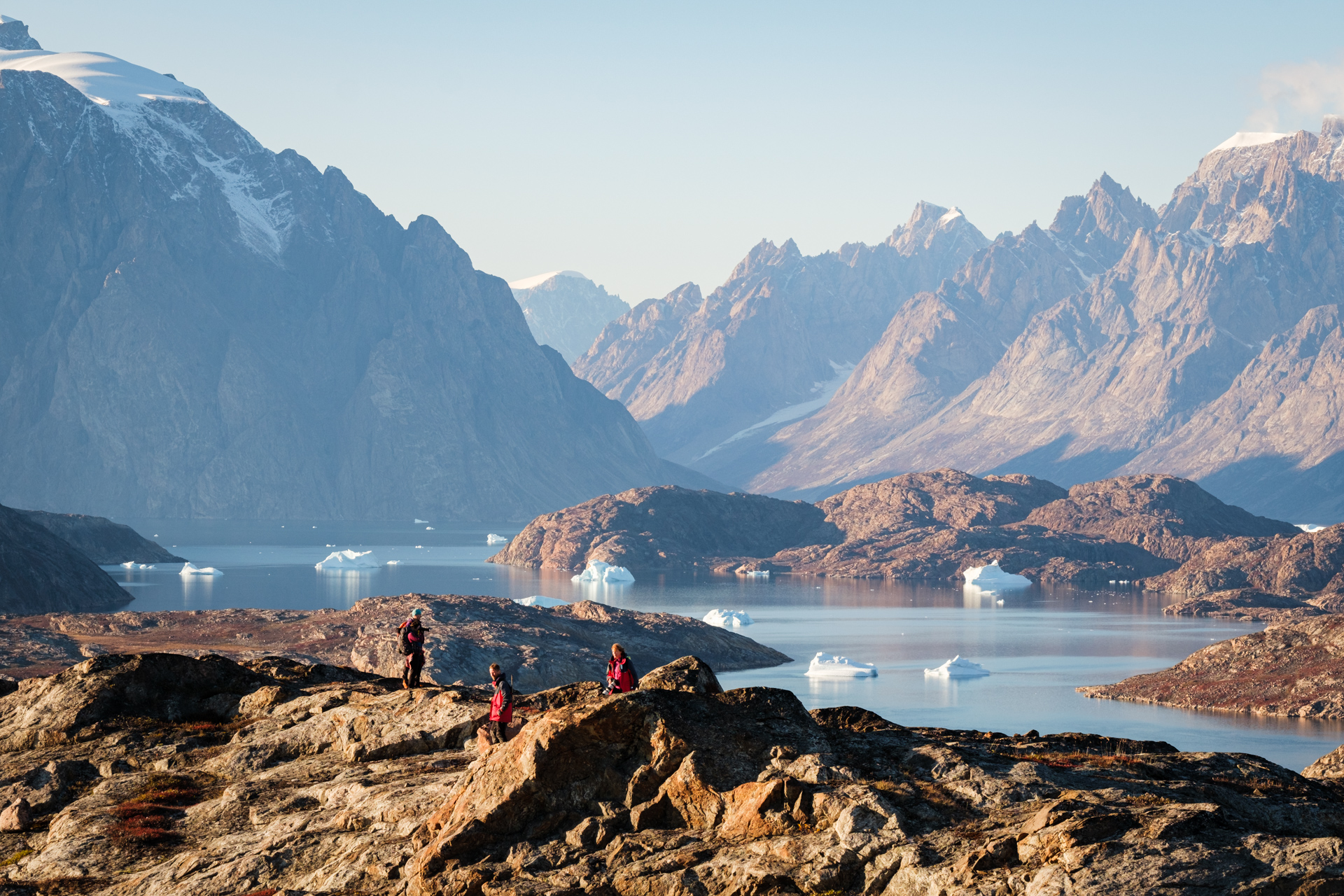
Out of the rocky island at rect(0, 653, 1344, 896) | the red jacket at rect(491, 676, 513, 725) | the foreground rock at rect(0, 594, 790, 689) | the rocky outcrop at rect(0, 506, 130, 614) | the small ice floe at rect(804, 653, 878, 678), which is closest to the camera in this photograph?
the rocky island at rect(0, 653, 1344, 896)

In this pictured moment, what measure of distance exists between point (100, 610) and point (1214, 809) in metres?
154

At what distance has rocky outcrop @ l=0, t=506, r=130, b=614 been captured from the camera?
151000mm

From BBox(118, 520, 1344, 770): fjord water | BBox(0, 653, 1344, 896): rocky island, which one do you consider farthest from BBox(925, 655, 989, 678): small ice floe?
BBox(0, 653, 1344, 896): rocky island

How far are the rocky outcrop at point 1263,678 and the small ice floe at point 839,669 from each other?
19.2m

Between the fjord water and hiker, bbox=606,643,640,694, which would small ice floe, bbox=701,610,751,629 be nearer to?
the fjord water

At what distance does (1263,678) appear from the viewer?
118375 millimetres

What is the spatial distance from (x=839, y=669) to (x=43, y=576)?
302 ft

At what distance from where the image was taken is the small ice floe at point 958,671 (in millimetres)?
128625

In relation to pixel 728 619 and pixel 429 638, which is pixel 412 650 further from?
pixel 728 619

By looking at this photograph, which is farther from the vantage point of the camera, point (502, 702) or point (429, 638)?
point (429, 638)

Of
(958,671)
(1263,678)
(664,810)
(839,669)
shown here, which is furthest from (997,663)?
(664,810)

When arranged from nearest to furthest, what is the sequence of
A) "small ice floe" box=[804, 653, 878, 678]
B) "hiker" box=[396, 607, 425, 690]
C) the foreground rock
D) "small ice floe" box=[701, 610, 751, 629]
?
"hiker" box=[396, 607, 425, 690], the foreground rock, "small ice floe" box=[804, 653, 878, 678], "small ice floe" box=[701, 610, 751, 629]

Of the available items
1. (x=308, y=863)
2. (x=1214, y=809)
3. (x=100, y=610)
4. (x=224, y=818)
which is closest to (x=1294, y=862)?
(x=1214, y=809)

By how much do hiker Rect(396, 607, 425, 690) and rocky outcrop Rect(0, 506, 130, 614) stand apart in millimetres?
120971
